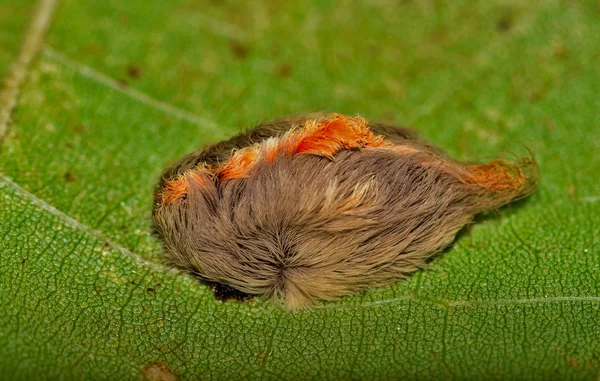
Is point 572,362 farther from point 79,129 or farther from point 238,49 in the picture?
point 79,129

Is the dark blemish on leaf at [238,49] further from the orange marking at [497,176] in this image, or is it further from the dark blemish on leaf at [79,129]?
the orange marking at [497,176]

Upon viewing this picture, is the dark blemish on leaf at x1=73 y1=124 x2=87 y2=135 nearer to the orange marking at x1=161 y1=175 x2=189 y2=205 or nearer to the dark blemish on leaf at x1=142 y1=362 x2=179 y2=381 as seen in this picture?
the orange marking at x1=161 y1=175 x2=189 y2=205

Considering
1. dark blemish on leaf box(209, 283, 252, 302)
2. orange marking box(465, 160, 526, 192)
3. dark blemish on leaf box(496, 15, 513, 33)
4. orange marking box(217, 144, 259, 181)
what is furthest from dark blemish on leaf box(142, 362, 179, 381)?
dark blemish on leaf box(496, 15, 513, 33)

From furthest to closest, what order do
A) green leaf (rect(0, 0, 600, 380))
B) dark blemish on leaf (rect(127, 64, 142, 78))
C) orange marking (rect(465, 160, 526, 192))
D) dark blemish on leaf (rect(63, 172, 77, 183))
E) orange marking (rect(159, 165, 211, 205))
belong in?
dark blemish on leaf (rect(127, 64, 142, 78)), dark blemish on leaf (rect(63, 172, 77, 183)), orange marking (rect(465, 160, 526, 192)), orange marking (rect(159, 165, 211, 205)), green leaf (rect(0, 0, 600, 380))

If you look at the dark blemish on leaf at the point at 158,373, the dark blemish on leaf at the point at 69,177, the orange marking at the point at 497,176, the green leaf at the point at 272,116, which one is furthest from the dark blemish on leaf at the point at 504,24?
the dark blemish on leaf at the point at 158,373

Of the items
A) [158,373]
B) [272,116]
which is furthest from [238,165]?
[158,373]
